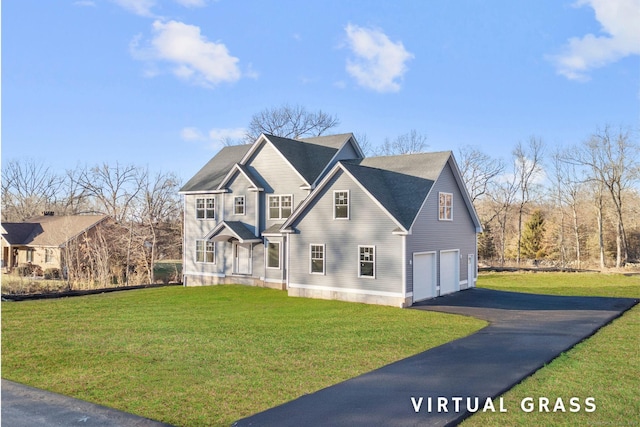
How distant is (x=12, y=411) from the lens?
7.26 meters

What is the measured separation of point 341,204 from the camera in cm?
1975

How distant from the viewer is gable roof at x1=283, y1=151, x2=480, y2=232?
18734 mm

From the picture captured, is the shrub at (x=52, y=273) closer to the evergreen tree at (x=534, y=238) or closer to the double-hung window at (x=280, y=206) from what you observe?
the double-hung window at (x=280, y=206)

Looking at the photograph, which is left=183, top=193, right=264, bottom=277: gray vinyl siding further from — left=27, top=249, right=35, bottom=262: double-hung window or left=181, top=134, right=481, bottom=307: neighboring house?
left=27, top=249, right=35, bottom=262: double-hung window

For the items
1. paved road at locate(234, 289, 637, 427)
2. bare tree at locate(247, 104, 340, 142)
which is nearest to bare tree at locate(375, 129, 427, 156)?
bare tree at locate(247, 104, 340, 142)

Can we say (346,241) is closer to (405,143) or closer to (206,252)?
(206,252)

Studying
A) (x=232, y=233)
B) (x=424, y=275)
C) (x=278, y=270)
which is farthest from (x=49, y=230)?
(x=424, y=275)

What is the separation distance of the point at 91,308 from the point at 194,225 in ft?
34.7

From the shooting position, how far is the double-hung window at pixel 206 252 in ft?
88.7

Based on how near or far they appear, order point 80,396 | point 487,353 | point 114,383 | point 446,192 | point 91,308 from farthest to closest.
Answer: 1. point 446,192
2. point 91,308
3. point 487,353
4. point 114,383
5. point 80,396

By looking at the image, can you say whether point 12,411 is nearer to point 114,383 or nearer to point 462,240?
point 114,383

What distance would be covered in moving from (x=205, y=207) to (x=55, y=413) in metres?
20.8

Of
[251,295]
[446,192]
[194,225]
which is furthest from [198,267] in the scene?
[446,192]

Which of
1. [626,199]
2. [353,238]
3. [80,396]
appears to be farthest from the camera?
[626,199]
